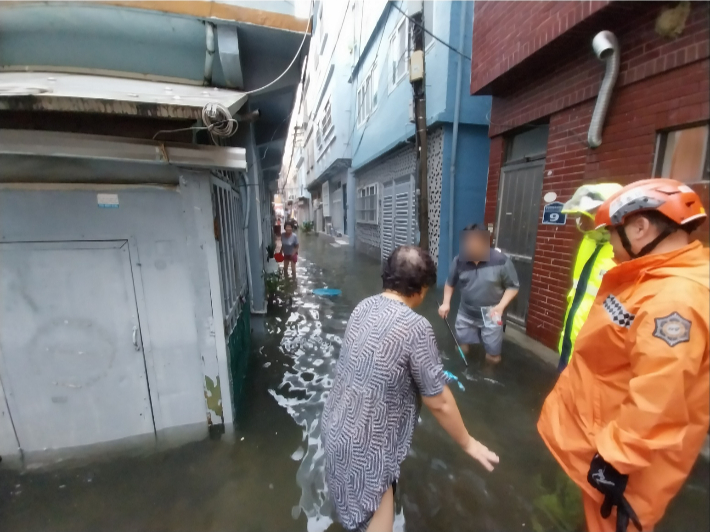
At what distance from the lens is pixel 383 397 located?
4.48ft

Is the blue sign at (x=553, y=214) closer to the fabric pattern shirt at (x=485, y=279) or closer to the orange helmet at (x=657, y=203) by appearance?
the fabric pattern shirt at (x=485, y=279)

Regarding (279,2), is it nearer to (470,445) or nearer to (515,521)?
(470,445)

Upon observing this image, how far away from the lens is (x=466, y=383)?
3.65m

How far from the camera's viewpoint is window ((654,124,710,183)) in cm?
124

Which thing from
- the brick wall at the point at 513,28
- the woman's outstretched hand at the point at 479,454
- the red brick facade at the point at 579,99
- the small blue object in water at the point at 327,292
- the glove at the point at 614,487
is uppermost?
the brick wall at the point at 513,28

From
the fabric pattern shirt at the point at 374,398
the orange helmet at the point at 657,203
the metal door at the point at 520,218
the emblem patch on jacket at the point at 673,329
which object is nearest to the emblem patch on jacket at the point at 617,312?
the emblem patch on jacket at the point at 673,329

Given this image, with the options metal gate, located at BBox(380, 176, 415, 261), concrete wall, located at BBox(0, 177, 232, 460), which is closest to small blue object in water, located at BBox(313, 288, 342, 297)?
metal gate, located at BBox(380, 176, 415, 261)

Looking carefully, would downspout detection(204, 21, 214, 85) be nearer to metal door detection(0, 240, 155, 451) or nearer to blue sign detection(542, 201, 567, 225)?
metal door detection(0, 240, 155, 451)

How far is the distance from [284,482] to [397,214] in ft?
24.9

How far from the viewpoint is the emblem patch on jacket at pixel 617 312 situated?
116cm

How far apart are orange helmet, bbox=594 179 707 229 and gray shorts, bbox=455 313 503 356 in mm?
2533

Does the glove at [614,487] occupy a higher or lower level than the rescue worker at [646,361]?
lower

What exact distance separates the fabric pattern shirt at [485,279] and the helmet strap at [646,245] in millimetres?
2145

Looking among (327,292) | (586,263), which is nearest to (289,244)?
(327,292)
